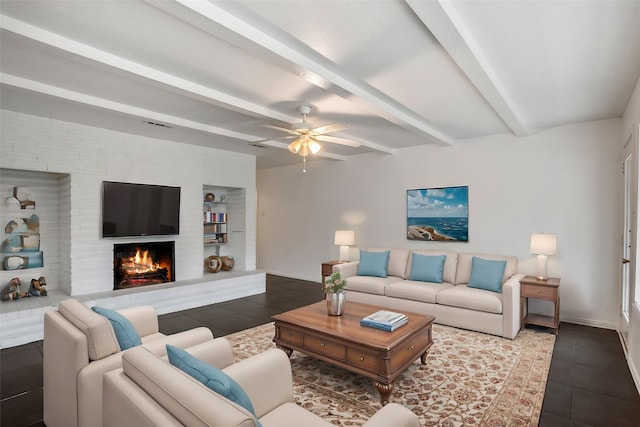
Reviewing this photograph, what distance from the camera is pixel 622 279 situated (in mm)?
4023

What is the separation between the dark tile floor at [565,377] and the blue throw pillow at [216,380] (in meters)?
1.84

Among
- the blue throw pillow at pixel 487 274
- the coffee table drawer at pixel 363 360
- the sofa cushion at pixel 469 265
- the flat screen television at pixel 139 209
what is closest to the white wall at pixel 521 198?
the sofa cushion at pixel 469 265

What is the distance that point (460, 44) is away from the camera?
229 centimetres

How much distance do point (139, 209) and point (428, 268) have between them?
4.47m

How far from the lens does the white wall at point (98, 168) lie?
4184mm

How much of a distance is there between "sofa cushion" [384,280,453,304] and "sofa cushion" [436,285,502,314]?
108mm

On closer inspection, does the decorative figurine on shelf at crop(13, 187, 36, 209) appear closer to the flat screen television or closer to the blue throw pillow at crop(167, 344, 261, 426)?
the flat screen television

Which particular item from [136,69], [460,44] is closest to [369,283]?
[460,44]

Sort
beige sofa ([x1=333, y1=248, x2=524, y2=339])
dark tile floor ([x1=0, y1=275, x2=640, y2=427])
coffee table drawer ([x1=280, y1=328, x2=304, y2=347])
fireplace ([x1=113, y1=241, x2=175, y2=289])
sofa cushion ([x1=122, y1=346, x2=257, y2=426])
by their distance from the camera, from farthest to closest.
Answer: fireplace ([x1=113, y1=241, x2=175, y2=289]) < beige sofa ([x1=333, y1=248, x2=524, y2=339]) < coffee table drawer ([x1=280, y1=328, x2=304, y2=347]) < dark tile floor ([x1=0, y1=275, x2=640, y2=427]) < sofa cushion ([x1=122, y1=346, x2=257, y2=426])

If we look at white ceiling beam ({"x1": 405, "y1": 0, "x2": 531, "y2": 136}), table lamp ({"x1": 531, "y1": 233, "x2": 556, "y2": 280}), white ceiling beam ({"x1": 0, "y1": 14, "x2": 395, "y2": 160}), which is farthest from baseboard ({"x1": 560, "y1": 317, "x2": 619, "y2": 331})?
white ceiling beam ({"x1": 0, "y1": 14, "x2": 395, "y2": 160})

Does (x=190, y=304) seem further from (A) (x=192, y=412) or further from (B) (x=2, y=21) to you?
(A) (x=192, y=412)

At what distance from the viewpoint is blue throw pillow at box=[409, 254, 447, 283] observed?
16.3 ft

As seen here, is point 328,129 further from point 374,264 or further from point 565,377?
point 565,377

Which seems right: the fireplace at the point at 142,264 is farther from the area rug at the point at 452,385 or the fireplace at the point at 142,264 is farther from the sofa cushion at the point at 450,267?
the sofa cushion at the point at 450,267
